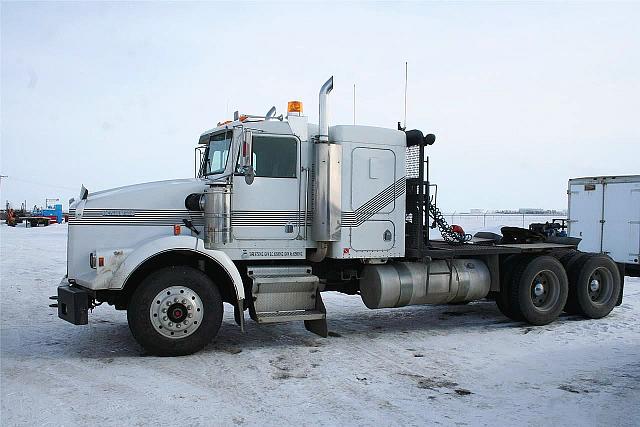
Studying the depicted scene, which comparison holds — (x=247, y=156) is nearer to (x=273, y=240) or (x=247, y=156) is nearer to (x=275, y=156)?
(x=275, y=156)

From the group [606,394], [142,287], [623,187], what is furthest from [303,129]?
[623,187]

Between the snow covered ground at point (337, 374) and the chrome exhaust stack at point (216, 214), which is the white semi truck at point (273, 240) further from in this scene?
the snow covered ground at point (337, 374)

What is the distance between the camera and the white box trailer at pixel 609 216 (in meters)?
15.6

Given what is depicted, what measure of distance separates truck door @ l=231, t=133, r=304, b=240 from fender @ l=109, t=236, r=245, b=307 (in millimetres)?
510

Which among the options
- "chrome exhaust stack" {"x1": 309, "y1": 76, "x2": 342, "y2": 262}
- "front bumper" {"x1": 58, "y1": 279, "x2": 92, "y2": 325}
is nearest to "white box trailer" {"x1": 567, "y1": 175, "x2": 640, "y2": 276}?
"chrome exhaust stack" {"x1": 309, "y1": 76, "x2": 342, "y2": 262}

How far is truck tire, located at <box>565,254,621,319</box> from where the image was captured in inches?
423

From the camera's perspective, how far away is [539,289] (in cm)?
1043

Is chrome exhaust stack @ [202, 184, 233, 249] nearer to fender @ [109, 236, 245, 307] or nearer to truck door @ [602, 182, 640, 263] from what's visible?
fender @ [109, 236, 245, 307]

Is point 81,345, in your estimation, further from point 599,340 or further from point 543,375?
point 599,340

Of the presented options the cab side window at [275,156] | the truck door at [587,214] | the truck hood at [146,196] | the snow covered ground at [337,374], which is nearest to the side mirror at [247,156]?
the cab side window at [275,156]

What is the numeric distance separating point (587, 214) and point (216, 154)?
39.3 feet

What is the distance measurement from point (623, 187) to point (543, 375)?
34.8 feet

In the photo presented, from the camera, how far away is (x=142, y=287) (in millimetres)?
7680

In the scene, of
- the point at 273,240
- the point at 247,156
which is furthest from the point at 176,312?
the point at 247,156
